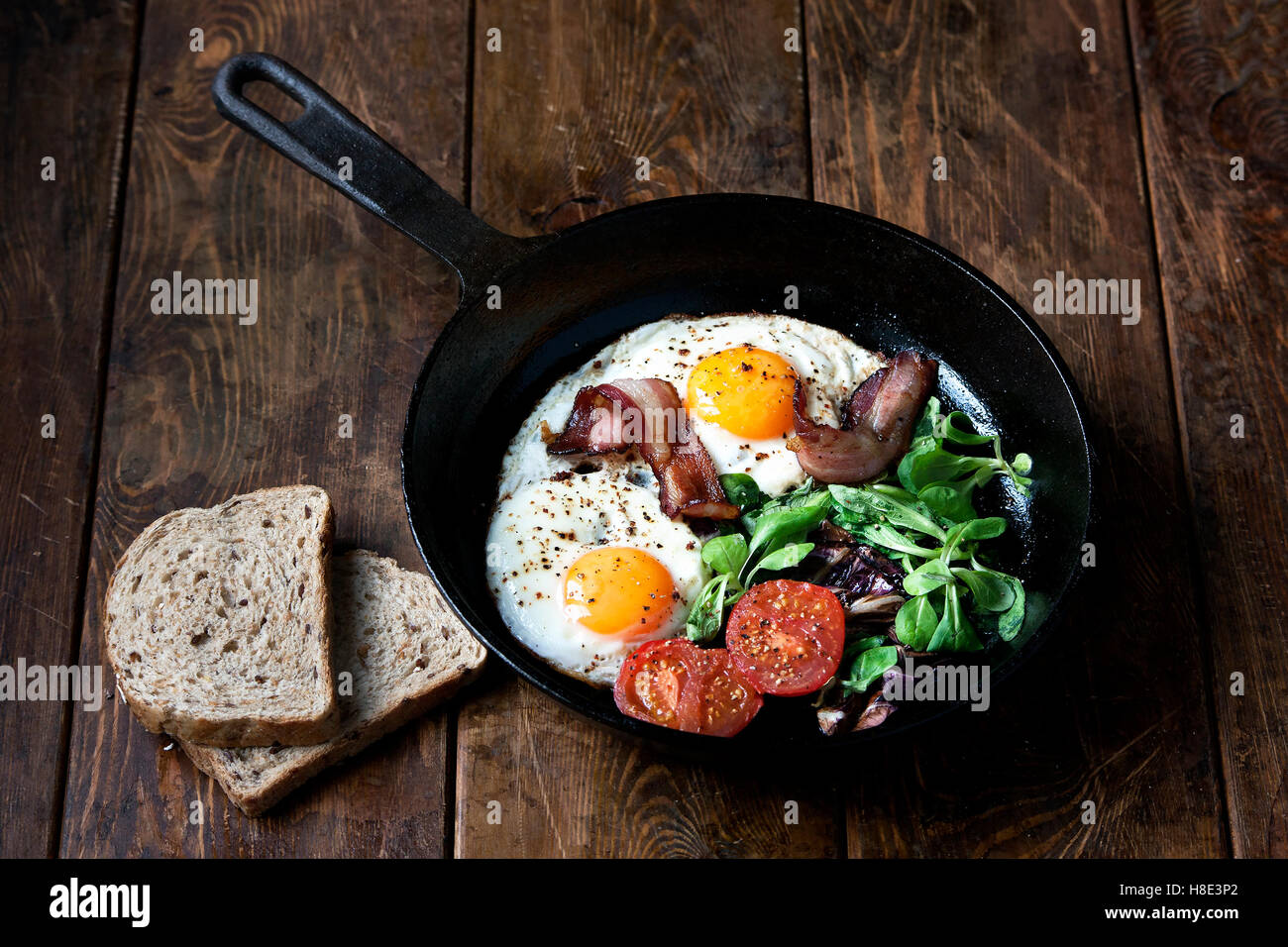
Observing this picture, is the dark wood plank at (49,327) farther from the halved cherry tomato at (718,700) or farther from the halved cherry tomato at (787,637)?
the halved cherry tomato at (787,637)

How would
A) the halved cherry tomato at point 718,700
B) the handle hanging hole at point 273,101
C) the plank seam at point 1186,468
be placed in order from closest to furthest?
the halved cherry tomato at point 718,700
the plank seam at point 1186,468
the handle hanging hole at point 273,101

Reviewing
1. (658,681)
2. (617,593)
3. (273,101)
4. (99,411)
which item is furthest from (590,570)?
(273,101)

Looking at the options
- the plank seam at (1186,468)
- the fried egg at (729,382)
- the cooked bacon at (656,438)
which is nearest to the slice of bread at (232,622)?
the fried egg at (729,382)

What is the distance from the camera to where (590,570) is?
3.60m

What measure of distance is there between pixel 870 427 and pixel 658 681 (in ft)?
3.45

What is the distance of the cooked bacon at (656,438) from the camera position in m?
3.72

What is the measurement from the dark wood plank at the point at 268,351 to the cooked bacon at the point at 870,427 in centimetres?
133

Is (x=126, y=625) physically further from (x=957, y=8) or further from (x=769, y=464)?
(x=957, y=8)

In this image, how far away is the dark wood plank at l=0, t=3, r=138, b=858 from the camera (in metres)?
3.78

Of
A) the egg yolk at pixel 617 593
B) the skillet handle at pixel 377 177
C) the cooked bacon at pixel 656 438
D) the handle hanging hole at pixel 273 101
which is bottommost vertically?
the egg yolk at pixel 617 593

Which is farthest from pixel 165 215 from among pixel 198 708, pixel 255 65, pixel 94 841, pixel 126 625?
pixel 94 841

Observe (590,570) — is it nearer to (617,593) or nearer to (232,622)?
(617,593)

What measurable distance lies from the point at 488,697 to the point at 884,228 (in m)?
1.94

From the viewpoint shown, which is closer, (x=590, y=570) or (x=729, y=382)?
(x=590, y=570)
